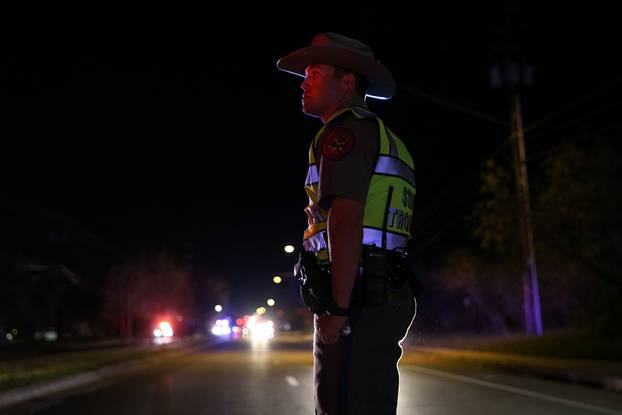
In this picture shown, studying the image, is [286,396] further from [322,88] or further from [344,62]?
[344,62]

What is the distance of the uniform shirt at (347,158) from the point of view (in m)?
2.84

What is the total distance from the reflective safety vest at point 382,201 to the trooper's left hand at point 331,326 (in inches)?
9.3

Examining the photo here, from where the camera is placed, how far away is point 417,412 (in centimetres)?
1020

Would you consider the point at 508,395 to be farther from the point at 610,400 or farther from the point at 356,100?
the point at 356,100

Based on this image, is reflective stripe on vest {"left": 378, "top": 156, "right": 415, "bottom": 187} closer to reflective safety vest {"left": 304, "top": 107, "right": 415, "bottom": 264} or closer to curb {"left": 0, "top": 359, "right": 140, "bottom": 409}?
reflective safety vest {"left": 304, "top": 107, "right": 415, "bottom": 264}

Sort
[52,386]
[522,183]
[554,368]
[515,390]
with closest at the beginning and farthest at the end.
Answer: [515,390]
[52,386]
[554,368]
[522,183]

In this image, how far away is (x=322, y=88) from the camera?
3256 millimetres

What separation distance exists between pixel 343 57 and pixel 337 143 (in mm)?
453

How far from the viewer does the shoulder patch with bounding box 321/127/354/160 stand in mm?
2879

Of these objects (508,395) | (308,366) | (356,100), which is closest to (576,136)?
(308,366)

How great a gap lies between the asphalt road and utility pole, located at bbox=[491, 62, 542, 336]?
9.16 metres

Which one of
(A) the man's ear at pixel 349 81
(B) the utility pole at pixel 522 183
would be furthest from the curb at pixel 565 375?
(A) the man's ear at pixel 349 81

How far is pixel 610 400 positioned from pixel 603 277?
592 inches

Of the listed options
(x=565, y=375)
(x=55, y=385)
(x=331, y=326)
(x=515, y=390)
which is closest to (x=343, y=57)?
(x=331, y=326)
